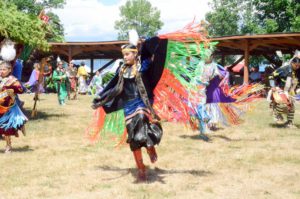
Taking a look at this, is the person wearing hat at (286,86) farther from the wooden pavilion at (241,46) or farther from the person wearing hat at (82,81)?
the person wearing hat at (82,81)

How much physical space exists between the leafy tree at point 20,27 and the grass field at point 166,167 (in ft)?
6.74

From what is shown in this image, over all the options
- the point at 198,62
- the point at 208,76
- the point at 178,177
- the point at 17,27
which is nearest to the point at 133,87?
the point at 198,62

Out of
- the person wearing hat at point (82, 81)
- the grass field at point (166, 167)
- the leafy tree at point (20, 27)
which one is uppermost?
the leafy tree at point (20, 27)

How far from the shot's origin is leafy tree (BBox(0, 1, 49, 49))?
8.94 m

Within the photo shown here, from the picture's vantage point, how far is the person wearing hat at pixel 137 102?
5.04 m

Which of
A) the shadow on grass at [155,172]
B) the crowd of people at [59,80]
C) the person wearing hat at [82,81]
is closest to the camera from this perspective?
the shadow on grass at [155,172]

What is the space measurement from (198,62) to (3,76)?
3.17 m

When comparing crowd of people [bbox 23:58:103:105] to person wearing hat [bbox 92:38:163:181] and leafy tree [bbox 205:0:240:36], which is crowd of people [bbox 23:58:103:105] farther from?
leafy tree [bbox 205:0:240:36]

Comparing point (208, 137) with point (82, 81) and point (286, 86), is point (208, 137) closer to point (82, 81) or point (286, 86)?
point (286, 86)

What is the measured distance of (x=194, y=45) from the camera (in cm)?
520

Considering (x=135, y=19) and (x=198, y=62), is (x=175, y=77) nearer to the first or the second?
(x=198, y=62)

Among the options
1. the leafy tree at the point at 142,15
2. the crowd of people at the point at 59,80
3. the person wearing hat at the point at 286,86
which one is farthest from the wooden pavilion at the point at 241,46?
the leafy tree at the point at 142,15

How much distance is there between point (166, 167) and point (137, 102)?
3.96ft

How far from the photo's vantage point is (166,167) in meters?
5.88
